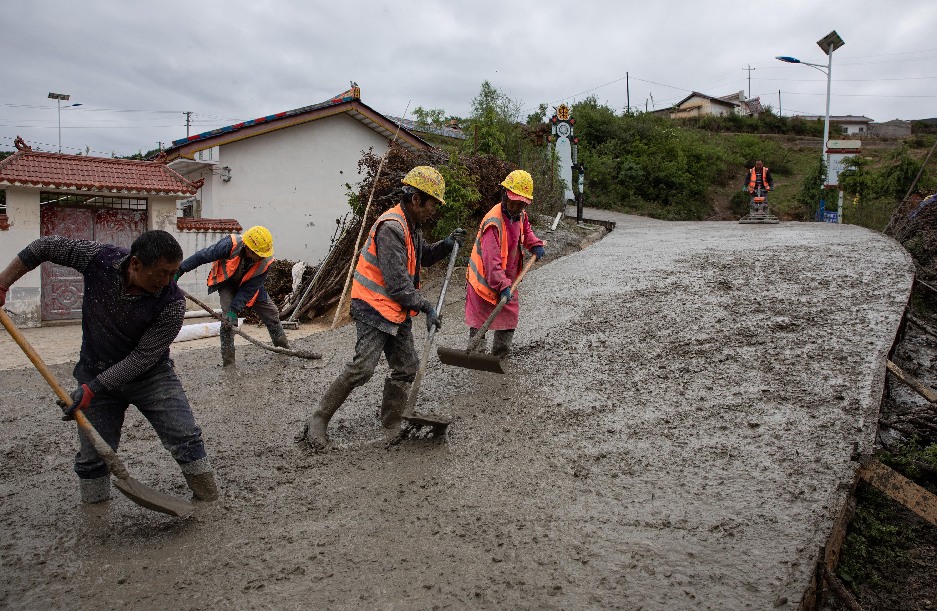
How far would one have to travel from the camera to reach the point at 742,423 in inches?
139

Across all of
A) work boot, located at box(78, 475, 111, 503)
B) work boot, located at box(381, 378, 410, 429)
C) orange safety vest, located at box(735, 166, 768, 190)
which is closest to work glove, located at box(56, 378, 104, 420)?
work boot, located at box(78, 475, 111, 503)

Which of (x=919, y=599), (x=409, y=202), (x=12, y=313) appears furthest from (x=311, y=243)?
(x=919, y=599)

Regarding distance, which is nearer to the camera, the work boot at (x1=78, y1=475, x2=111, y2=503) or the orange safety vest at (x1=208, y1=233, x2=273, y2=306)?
the work boot at (x1=78, y1=475, x2=111, y2=503)

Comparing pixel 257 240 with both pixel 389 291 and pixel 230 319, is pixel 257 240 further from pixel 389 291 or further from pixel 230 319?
pixel 389 291

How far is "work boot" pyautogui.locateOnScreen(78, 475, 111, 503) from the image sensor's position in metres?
3.15

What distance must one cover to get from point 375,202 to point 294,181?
4.63 metres

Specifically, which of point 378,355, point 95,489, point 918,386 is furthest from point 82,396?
point 918,386

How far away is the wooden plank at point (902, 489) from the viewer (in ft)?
8.83

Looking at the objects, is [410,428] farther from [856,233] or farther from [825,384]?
[856,233]

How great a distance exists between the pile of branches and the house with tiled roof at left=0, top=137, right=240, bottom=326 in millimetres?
2852

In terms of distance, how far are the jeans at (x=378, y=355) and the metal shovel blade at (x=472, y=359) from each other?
1.09 ft

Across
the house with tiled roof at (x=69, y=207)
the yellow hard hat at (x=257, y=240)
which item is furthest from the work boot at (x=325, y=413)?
the house with tiled roof at (x=69, y=207)

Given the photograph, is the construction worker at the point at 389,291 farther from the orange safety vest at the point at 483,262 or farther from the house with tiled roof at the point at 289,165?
the house with tiled roof at the point at 289,165

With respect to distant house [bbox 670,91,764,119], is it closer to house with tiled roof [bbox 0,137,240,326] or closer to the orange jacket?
the orange jacket
